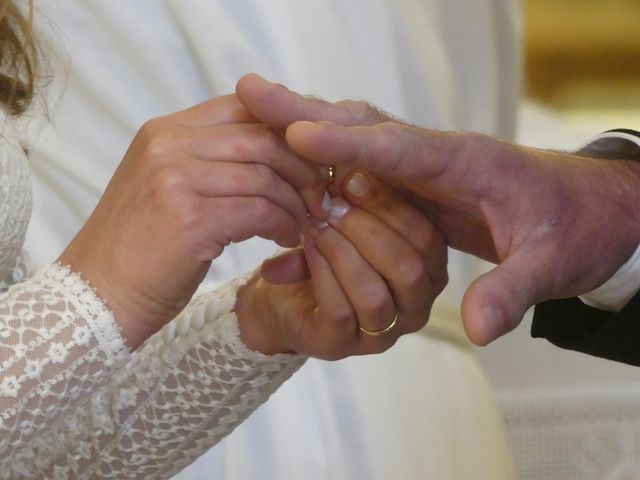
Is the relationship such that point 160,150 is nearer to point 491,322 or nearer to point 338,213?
point 338,213

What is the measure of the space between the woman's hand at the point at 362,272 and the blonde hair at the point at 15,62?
398 millimetres

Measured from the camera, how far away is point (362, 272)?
813 mm

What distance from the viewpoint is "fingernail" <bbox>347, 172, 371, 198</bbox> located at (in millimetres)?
816

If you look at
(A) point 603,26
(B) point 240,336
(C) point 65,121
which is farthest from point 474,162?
(A) point 603,26

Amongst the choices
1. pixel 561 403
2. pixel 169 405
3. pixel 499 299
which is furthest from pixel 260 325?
pixel 561 403

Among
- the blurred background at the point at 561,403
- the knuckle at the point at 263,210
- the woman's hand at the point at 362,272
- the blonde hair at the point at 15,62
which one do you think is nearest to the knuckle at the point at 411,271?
the woman's hand at the point at 362,272

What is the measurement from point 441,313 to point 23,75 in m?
0.62

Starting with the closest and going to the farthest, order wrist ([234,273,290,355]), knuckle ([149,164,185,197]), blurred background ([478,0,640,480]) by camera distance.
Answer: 1. knuckle ([149,164,185,197])
2. wrist ([234,273,290,355])
3. blurred background ([478,0,640,480])

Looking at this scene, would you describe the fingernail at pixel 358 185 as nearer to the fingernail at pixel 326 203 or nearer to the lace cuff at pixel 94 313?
the fingernail at pixel 326 203

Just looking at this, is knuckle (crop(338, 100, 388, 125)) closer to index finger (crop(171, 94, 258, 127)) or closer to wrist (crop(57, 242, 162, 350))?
index finger (crop(171, 94, 258, 127))

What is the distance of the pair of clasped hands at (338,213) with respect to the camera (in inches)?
28.5

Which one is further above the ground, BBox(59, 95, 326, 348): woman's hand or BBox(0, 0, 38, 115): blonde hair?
BBox(0, 0, 38, 115): blonde hair

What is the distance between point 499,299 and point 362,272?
181 millimetres

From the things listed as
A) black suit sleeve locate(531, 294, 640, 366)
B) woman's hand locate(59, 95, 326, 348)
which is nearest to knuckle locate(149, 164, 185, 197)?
woman's hand locate(59, 95, 326, 348)
